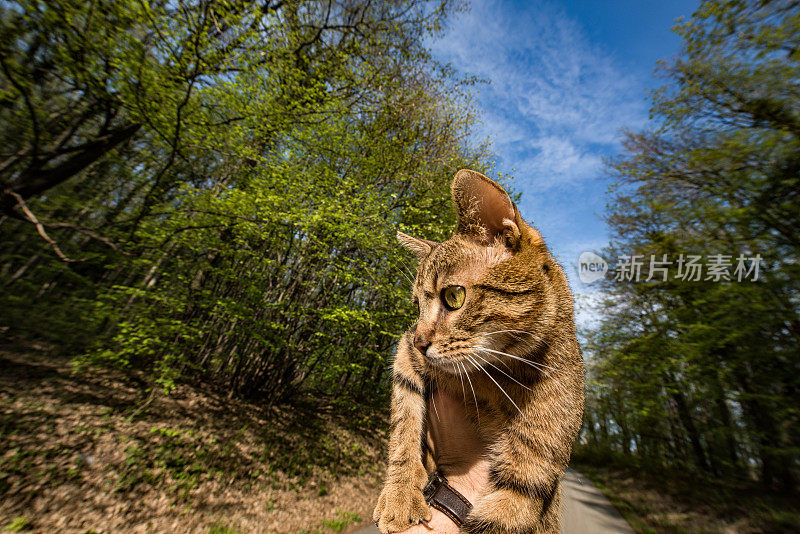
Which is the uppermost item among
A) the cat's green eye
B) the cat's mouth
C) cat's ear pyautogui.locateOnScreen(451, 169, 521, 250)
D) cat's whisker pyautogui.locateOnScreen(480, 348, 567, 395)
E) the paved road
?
cat's ear pyautogui.locateOnScreen(451, 169, 521, 250)

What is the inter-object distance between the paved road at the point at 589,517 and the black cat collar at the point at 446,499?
5.77 meters

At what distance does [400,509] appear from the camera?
1327 millimetres

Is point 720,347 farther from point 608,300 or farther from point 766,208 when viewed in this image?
point 608,300

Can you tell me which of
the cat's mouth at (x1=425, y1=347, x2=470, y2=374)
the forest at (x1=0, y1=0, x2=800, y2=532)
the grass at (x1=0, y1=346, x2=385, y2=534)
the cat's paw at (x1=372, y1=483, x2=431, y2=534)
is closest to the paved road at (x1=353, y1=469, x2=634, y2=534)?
the grass at (x1=0, y1=346, x2=385, y2=534)

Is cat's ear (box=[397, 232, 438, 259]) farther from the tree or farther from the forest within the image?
the tree

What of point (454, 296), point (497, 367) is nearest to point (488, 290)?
point (454, 296)

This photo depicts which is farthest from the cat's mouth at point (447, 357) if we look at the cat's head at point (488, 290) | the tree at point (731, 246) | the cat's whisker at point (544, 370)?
the tree at point (731, 246)

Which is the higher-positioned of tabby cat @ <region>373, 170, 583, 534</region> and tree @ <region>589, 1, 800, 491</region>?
tree @ <region>589, 1, 800, 491</region>

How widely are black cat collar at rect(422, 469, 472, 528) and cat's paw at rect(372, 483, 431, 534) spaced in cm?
11

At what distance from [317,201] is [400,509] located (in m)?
7.18

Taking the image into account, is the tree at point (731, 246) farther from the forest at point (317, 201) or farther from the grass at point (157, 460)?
the grass at point (157, 460)

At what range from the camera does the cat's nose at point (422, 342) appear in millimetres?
1486

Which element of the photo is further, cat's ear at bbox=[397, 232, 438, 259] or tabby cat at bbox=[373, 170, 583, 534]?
cat's ear at bbox=[397, 232, 438, 259]

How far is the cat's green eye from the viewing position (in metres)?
1.61
